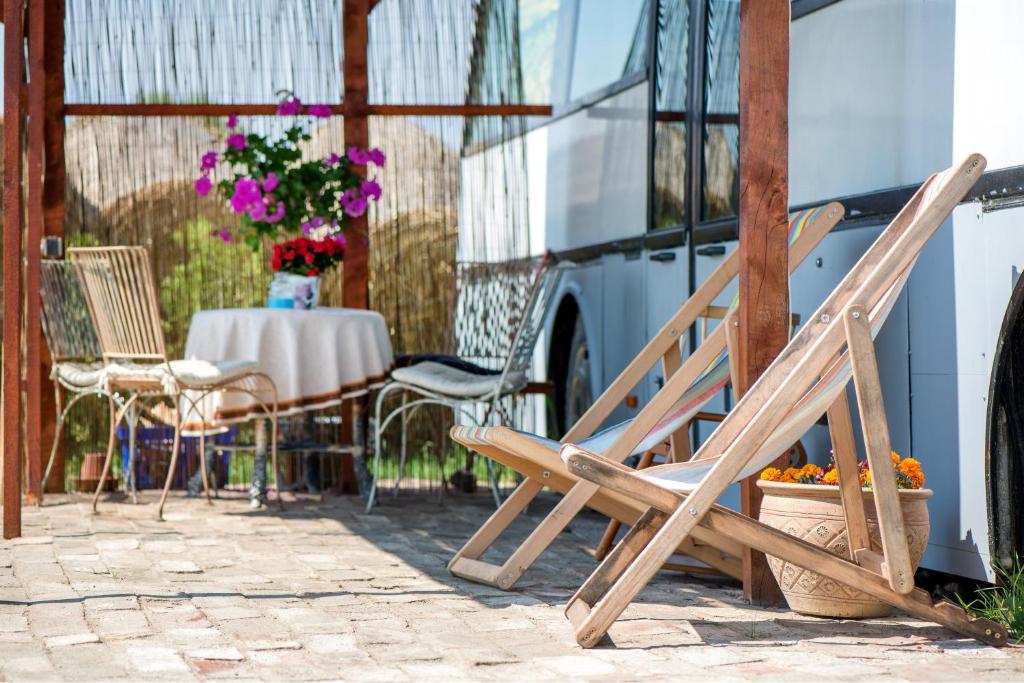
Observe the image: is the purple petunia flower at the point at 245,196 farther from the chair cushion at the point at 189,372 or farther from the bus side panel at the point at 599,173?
the bus side panel at the point at 599,173

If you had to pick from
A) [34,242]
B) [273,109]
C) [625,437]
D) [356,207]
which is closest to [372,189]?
[356,207]

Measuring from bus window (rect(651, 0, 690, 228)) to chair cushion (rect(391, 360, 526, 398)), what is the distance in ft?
2.99

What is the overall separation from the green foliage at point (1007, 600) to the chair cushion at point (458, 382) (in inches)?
103

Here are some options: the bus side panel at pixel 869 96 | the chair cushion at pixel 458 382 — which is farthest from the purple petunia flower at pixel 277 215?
the bus side panel at pixel 869 96

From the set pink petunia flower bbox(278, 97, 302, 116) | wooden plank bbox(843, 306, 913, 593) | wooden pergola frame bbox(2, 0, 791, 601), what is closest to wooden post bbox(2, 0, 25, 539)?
wooden pergola frame bbox(2, 0, 791, 601)

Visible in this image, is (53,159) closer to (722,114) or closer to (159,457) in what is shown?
(159,457)

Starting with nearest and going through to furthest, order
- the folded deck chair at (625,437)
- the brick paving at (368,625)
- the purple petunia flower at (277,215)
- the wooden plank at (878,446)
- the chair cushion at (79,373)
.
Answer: the brick paving at (368,625) < the wooden plank at (878,446) < the folded deck chair at (625,437) < the chair cushion at (79,373) < the purple petunia flower at (277,215)

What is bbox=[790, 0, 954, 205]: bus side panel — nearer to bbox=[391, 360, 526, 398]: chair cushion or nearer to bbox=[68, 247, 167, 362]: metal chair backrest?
bbox=[391, 360, 526, 398]: chair cushion

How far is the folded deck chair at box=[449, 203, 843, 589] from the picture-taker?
3920 millimetres

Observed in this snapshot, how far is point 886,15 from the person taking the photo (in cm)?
391

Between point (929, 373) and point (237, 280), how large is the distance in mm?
4091

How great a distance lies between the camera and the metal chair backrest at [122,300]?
5.64 m

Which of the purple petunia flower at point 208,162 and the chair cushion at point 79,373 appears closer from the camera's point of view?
the chair cushion at point 79,373

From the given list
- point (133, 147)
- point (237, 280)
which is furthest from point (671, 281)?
point (133, 147)
